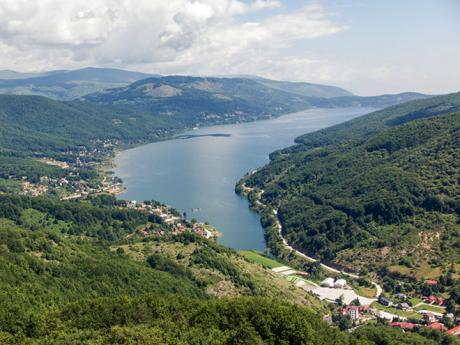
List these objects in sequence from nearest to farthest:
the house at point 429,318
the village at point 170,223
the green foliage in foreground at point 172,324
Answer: the green foliage in foreground at point 172,324 < the house at point 429,318 < the village at point 170,223

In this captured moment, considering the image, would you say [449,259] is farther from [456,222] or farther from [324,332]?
[324,332]

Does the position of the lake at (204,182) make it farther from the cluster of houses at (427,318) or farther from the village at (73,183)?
the cluster of houses at (427,318)

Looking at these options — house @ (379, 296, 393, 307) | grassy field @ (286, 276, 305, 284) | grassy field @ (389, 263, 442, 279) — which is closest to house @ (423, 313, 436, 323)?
house @ (379, 296, 393, 307)

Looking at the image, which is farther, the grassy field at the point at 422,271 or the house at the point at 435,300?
the grassy field at the point at 422,271

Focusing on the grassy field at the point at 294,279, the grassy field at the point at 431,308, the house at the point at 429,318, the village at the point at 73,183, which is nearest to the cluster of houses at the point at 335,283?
the grassy field at the point at 294,279

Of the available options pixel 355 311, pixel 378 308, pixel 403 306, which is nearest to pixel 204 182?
pixel 378 308

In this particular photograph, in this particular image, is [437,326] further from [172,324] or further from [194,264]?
[172,324]

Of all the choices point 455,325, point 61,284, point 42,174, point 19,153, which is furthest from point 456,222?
point 19,153
